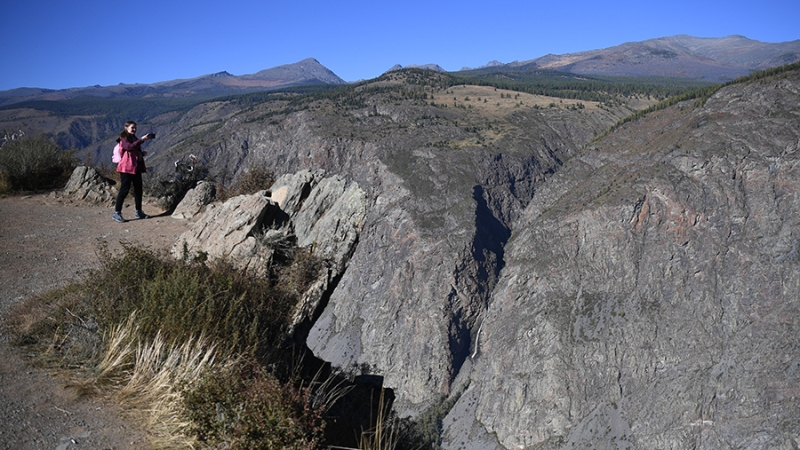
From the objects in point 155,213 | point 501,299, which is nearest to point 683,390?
point 501,299

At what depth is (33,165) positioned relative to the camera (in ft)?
43.5

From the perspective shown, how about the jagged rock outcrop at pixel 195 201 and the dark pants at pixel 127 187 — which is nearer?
the dark pants at pixel 127 187

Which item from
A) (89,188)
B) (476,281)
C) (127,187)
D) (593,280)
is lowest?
(476,281)

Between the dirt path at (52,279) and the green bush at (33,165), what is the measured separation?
4.07ft

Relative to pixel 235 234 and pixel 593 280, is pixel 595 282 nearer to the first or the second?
pixel 593 280

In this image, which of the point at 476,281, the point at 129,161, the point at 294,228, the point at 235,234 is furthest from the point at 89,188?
the point at 476,281

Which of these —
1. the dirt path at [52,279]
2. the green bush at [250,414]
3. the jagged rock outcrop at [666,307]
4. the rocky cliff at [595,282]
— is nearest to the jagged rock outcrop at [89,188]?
the dirt path at [52,279]

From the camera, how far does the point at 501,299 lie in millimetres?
104938

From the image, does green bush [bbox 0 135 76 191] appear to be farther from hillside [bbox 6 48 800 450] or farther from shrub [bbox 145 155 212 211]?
hillside [bbox 6 48 800 450]

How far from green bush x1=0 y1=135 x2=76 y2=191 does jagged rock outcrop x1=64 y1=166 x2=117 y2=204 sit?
3.98 ft

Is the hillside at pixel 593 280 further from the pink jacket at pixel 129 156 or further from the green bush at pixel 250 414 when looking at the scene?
the green bush at pixel 250 414

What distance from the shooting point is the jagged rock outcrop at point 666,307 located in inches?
2977

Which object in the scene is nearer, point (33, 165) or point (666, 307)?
point (33, 165)

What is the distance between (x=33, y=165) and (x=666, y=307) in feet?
317
